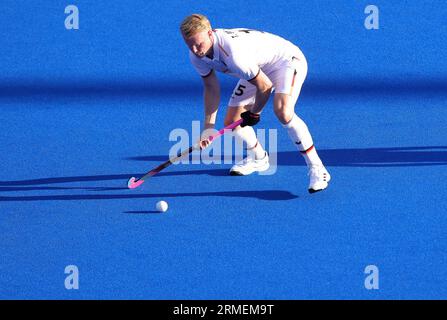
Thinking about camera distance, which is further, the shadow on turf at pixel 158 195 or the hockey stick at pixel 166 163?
the shadow on turf at pixel 158 195

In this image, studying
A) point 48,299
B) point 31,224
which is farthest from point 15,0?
point 48,299

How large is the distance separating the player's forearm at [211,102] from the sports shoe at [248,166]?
26.2 inches

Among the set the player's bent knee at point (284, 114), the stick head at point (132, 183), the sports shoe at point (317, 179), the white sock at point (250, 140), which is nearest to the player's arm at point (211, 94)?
the white sock at point (250, 140)

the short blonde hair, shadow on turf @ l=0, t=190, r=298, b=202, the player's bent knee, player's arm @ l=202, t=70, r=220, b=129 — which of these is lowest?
shadow on turf @ l=0, t=190, r=298, b=202

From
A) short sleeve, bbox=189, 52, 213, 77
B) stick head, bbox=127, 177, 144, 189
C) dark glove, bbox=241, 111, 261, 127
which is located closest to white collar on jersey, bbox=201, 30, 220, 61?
short sleeve, bbox=189, 52, 213, 77

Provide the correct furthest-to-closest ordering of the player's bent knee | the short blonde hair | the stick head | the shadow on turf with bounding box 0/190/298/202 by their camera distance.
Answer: the stick head
the shadow on turf with bounding box 0/190/298/202
the player's bent knee
the short blonde hair

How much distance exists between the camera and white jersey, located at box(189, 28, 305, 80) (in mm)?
6281

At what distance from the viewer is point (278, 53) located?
6.72 m

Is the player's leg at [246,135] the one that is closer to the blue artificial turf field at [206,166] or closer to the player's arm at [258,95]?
the blue artificial turf field at [206,166]

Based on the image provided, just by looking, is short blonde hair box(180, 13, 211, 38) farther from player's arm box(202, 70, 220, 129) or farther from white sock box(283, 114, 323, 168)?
white sock box(283, 114, 323, 168)

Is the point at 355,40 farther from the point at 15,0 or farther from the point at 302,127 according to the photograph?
the point at 15,0

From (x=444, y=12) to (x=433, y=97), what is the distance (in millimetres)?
1798

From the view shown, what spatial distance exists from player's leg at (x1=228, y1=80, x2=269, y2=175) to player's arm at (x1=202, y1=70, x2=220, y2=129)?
325 mm

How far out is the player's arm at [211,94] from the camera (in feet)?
21.9
